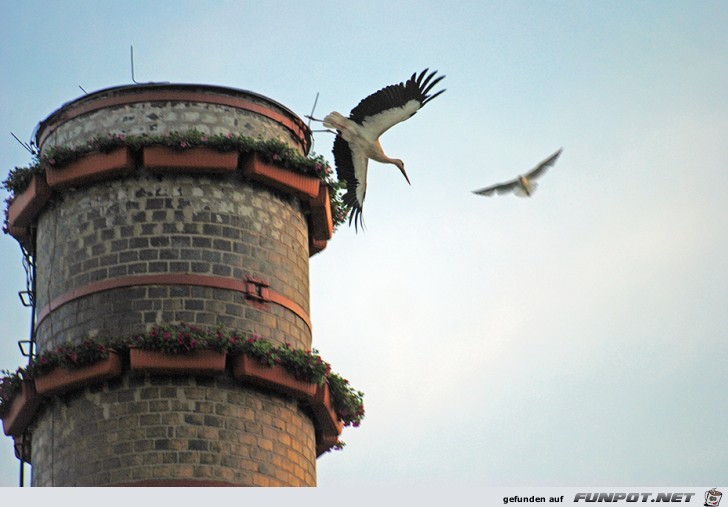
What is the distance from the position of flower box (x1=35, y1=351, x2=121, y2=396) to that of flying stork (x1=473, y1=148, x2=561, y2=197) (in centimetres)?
569

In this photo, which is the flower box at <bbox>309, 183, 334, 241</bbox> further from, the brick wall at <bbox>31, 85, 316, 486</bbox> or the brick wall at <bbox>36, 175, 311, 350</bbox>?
the brick wall at <bbox>36, 175, 311, 350</bbox>

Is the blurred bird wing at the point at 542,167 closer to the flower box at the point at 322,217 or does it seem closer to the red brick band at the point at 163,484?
the flower box at the point at 322,217

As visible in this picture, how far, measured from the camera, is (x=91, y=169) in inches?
1025

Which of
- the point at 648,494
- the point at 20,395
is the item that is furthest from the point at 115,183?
the point at 648,494

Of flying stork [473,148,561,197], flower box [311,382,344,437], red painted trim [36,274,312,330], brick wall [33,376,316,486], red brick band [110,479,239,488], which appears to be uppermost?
flying stork [473,148,561,197]

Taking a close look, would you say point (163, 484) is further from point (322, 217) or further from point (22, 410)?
point (322, 217)

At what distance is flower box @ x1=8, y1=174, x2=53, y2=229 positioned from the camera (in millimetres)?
26469

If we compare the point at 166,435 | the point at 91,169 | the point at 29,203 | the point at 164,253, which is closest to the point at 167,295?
→ the point at 164,253

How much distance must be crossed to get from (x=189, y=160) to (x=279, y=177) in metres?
1.38

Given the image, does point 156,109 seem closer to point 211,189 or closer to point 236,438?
point 211,189

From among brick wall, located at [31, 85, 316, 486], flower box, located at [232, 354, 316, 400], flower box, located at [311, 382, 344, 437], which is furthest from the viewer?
flower box, located at [311, 382, 344, 437]

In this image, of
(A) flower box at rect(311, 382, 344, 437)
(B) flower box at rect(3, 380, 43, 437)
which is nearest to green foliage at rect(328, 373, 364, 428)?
(A) flower box at rect(311, 382, 344, 437)

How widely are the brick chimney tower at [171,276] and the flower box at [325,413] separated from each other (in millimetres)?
91

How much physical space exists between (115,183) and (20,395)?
10.8 feet
